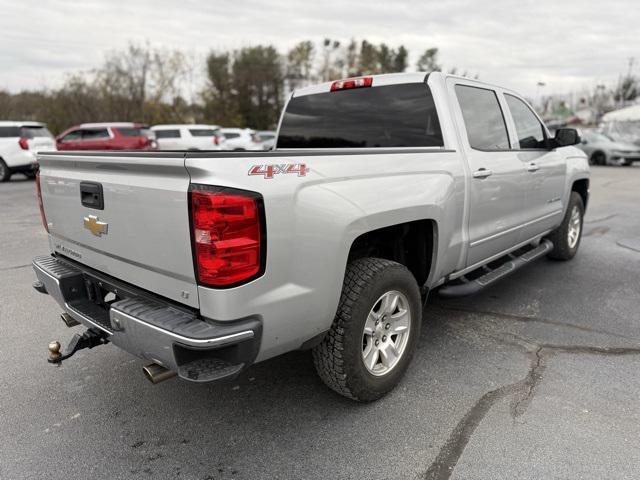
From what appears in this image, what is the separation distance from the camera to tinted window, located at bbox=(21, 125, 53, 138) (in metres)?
14.9

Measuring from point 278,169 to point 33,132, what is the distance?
1592 centimetres

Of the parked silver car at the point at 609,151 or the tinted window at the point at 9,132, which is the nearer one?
the tinted window at the point at 9,132

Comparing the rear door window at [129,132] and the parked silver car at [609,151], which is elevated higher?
the rear door window at [129,132]

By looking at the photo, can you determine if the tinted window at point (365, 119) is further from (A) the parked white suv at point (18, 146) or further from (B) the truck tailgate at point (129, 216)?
(A) the parked white suv at point (18, 146)

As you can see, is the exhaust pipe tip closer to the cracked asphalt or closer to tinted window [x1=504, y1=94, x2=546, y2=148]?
the cracked asphalt

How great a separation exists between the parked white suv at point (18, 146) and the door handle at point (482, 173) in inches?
583

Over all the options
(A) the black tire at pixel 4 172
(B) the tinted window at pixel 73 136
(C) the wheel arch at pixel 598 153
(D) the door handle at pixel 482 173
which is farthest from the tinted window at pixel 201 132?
(D) the door handle at pixel 482 173

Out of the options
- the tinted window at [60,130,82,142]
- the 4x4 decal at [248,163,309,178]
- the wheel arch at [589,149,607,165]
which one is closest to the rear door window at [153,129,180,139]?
the tinted window at [60,130,82,142]

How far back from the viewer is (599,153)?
2052cm

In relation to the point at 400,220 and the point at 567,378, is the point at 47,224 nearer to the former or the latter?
the point at 400,220

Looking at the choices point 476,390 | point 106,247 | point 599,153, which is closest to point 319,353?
point 476,390

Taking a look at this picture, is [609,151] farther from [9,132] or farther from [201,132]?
[9,132]

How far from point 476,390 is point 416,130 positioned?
6.11 ft

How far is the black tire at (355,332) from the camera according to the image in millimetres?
2547
